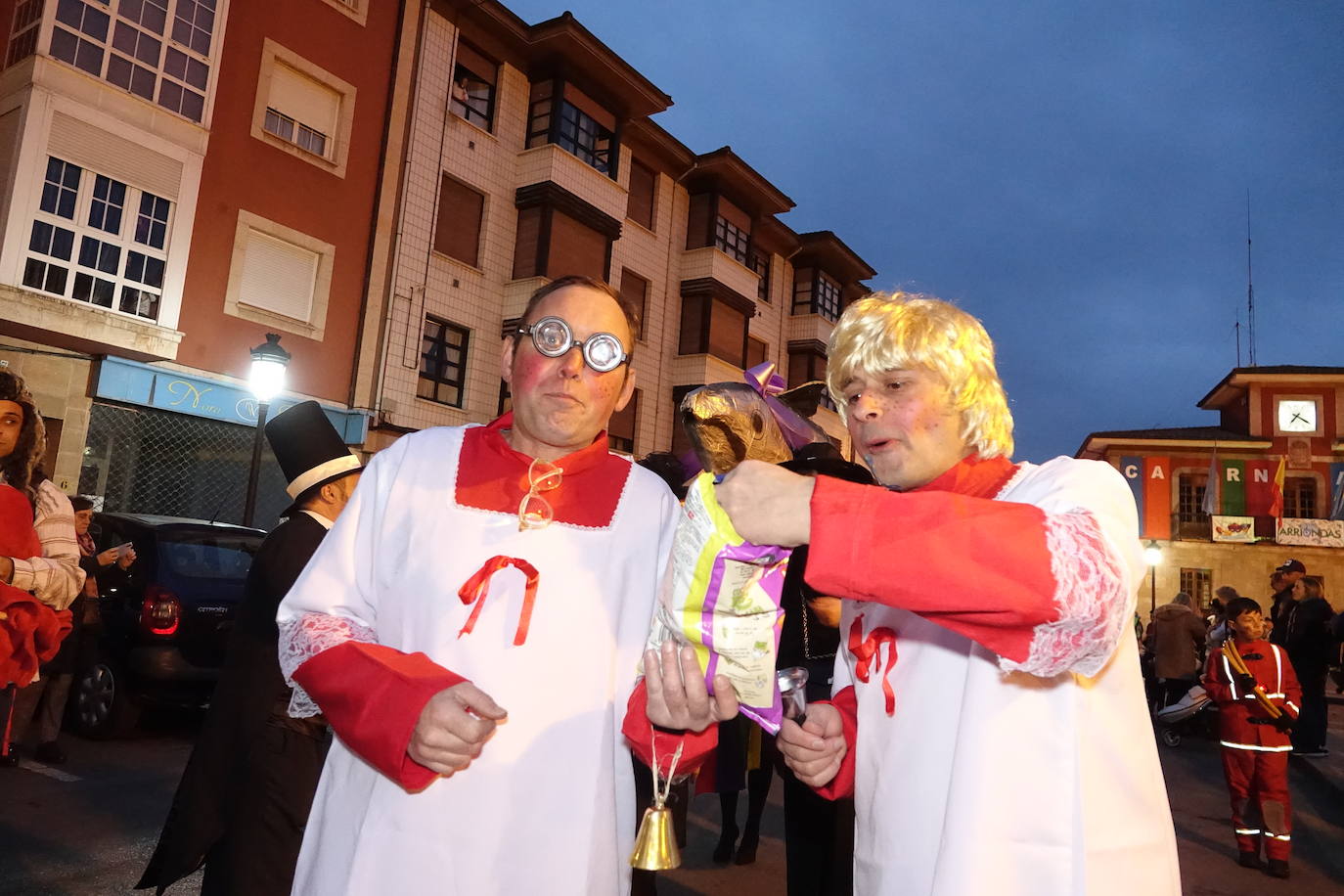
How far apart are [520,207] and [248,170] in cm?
578

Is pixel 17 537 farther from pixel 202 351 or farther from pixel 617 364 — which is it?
pixel 202 351

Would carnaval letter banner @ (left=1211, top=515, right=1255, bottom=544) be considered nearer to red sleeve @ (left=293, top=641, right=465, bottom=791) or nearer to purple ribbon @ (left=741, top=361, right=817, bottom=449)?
Answer: purple ribbon @ (left=741, top=361, right=817, bottom=449)

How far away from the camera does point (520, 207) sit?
18375mm

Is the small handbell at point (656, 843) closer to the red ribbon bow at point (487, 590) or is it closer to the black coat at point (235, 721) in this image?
the red ribbon bow at point (487, 590)

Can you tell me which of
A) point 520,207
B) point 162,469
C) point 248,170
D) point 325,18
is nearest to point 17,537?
→ point 162,469

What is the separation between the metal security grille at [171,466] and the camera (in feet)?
41.2

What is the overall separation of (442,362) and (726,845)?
1309 cm

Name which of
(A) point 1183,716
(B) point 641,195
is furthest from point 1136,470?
(A) point 1183,716

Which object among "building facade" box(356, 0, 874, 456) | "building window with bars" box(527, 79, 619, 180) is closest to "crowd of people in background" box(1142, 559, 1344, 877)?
"building facade" box(356, 0, 874, 456)

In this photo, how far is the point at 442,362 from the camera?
55.6 ft

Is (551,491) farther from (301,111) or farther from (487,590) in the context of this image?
(301,111)

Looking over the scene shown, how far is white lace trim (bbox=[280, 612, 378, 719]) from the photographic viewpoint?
1979 millimetres

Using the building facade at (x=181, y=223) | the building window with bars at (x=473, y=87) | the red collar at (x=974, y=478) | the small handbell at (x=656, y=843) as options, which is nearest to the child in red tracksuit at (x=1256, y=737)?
the red collar at (x=974, y=478)

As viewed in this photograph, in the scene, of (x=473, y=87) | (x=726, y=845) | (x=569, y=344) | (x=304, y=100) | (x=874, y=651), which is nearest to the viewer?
(x=874, y=651)
